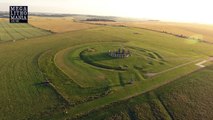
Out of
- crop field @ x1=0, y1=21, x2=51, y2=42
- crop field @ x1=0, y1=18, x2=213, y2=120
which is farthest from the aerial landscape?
crop field @ x1=0, y1=21, x2=51, y2=42

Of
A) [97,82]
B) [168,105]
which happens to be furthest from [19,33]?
[168,105]

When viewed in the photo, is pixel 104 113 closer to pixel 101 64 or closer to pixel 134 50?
pixel 101 64

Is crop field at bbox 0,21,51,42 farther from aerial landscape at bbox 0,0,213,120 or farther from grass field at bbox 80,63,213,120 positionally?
grass field at bbox 80,63,213,120

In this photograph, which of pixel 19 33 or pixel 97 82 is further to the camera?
pixel 19 33

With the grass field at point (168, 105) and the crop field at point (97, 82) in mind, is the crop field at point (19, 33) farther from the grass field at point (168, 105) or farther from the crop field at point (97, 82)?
the grass field at point (168, 105)

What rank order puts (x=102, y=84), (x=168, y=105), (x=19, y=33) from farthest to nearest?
(x=19, y=33) < (x=102, y=84) < (x=168, y=105)

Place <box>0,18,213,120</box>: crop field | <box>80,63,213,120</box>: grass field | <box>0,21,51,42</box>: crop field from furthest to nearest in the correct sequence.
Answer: <box>0,21,51,42</box>: crop field, <box>0,18,213,120</box>: crop field, <box>80,63,213,120</box>: grass field

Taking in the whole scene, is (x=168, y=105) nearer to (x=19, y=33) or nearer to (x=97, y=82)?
(x=97, y=82)

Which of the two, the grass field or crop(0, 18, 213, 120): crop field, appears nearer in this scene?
the grass field

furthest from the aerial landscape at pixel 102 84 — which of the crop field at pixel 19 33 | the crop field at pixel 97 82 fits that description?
the crop field at pixel 19 33

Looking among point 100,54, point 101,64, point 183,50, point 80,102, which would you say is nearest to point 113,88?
point 80,102
